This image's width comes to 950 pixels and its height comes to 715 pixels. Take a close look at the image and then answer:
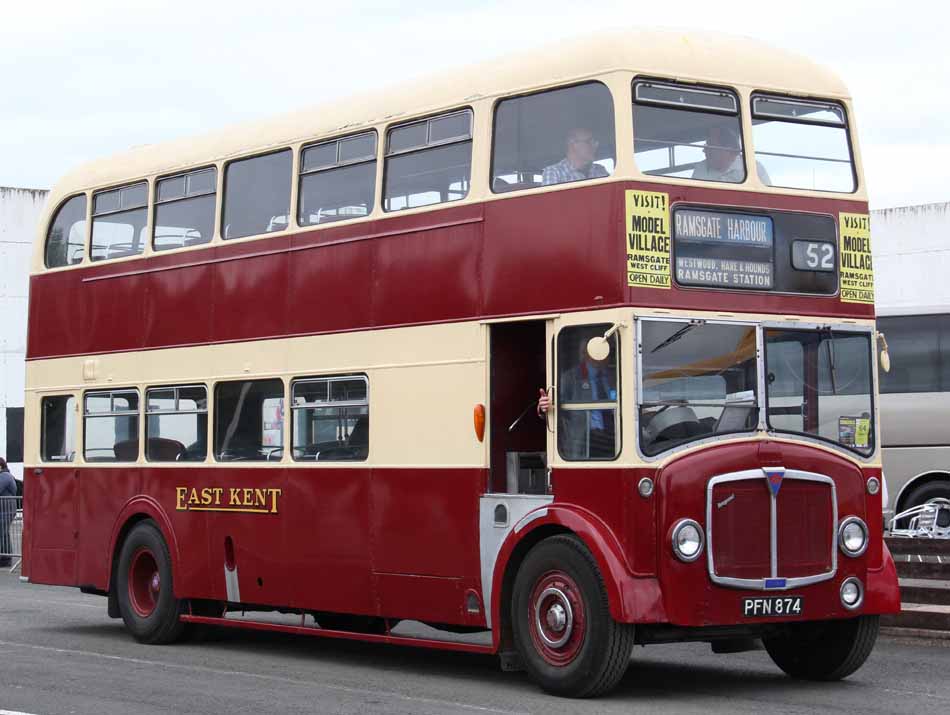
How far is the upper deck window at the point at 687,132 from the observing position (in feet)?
39.7

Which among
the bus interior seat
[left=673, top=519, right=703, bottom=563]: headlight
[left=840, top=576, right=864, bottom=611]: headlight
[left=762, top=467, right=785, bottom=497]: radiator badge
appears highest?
the bus interior seat

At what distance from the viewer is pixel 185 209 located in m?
16.6

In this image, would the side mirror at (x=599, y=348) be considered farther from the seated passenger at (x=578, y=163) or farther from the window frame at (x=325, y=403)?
the window frame at (x=325, y=403)

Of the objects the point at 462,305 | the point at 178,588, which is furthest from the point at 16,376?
the point at 462,305

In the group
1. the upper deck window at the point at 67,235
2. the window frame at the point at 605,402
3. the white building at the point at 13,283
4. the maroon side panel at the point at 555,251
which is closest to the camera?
the window frame at the point at 605,402

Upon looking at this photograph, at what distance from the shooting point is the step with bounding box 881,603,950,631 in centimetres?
1556

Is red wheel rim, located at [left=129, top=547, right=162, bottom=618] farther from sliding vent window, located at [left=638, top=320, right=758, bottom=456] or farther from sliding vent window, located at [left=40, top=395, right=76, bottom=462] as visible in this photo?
sliding vent window, located at [left=638, top=320, right=758, bottom=456]

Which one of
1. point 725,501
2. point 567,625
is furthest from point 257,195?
point 725,501

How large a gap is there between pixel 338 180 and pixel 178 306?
269 cm

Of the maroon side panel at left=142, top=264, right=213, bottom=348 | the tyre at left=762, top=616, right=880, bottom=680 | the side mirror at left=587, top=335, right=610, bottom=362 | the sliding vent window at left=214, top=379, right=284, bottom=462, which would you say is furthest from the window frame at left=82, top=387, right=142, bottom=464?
the tyre at left=762, top=616, right=880, bottom=680

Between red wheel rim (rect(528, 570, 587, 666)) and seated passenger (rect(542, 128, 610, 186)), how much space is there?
2.76m

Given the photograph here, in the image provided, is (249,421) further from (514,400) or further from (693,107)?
(693,107)

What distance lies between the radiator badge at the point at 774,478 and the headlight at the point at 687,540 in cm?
64

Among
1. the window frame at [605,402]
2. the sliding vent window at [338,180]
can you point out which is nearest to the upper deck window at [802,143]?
the window frame at [605,402]
